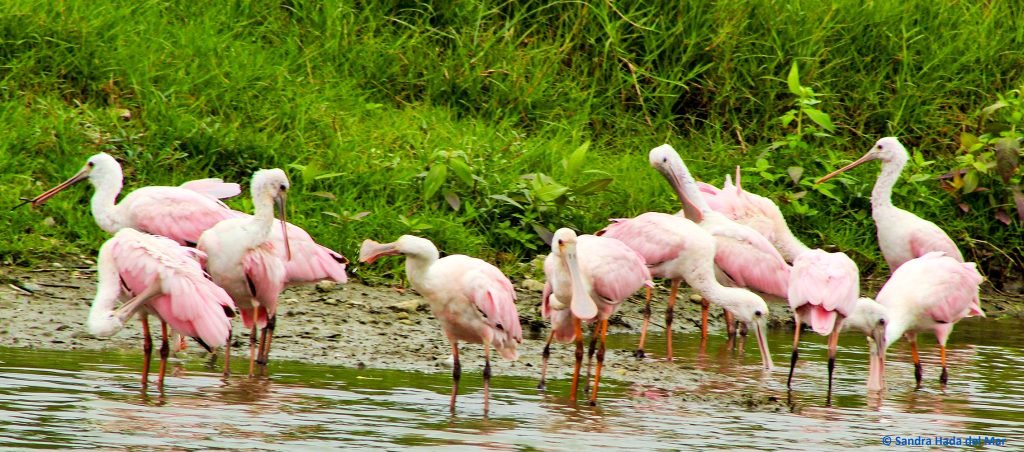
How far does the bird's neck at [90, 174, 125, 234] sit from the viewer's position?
28.2 feet

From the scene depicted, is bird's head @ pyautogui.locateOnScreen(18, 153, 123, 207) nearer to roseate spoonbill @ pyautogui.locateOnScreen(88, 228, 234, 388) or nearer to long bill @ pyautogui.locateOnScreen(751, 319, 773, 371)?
roseate spoonbill @ pyautogui.locateOnScreen(88, 228, 234, 388)

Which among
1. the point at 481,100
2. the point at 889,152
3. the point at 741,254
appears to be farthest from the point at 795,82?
the point at 741,254

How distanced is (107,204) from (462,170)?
247 centimetres

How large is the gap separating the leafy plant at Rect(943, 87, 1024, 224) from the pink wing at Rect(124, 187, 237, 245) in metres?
5.50

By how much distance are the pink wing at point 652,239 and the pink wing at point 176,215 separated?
7.01 feet

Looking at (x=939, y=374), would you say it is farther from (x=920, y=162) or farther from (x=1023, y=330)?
(x=920, y=162)

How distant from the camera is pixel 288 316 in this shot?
29.7 feet

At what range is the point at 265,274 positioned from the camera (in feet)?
25.6

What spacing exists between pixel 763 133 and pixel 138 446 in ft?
23.6

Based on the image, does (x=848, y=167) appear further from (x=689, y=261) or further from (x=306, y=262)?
(x=306, y=262)

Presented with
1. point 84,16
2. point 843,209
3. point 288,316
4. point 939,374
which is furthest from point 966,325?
point 84,16

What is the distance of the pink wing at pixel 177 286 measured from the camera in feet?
23.2

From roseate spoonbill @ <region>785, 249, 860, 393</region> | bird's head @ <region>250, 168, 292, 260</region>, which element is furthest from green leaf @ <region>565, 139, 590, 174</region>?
bird's head @ <region>250, 168, 292, 260</region>

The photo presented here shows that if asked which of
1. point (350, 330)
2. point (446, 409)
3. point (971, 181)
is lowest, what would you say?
point (446, 409)
